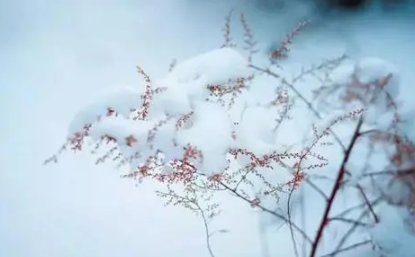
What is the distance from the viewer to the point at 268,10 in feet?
7.25

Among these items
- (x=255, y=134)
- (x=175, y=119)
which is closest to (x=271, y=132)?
(x=255, y=134)

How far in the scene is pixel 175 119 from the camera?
2.80 feet

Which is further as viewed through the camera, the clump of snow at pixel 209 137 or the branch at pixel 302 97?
the branch at pixel 302 97

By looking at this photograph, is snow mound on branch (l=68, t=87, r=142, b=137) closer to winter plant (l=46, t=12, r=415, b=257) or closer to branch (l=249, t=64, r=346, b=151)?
winter plant (l=46, t=12, r=415, b=257)

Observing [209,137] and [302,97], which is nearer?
[209,137]

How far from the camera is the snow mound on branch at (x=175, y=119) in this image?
0.83 meters

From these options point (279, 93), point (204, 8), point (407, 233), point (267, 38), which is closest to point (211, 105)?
point (279, 93)

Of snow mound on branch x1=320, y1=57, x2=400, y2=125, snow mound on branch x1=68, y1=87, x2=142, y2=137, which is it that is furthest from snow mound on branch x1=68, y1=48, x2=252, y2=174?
snow mound on branch x1=320, y1=57, x2=400, y2=125

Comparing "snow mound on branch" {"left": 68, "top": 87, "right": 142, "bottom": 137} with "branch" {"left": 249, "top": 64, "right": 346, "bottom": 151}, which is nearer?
"snow mound on branch" {"left": 68, "top": 87, "right": 142, "bottom": 137}

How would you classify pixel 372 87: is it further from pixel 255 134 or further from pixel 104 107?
→ pixel 104 107

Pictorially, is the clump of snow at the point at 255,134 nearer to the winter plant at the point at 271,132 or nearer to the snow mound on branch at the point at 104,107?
the winter plant at the point at 271,132

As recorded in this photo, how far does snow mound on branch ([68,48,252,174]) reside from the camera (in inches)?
32.7

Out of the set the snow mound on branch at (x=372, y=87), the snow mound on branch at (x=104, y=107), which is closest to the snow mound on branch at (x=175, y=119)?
the snow mound on branch at (x=104, y=107)

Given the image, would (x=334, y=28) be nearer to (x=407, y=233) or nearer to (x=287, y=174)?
(x=287, y=174)
